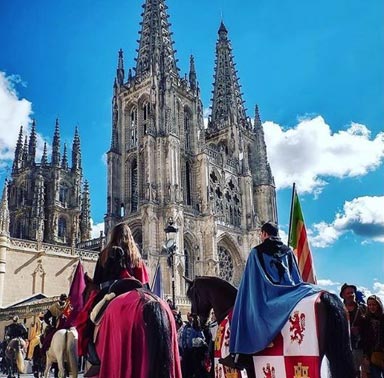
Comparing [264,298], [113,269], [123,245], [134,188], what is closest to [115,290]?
[113,269]

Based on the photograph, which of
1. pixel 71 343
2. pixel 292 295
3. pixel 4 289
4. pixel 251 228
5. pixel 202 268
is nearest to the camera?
pixel 292 295

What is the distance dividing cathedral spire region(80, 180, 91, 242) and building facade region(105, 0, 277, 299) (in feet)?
31.8

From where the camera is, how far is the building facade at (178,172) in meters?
35.2

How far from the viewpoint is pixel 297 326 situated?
399cm

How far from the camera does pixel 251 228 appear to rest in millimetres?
43000

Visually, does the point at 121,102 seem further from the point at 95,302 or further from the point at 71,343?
the point at 95,302

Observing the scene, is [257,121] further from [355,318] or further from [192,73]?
[355,318]

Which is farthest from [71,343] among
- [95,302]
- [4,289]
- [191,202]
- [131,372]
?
[191,202]

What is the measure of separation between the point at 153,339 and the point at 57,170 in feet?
150

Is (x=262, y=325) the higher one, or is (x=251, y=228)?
(x=251, y=228)

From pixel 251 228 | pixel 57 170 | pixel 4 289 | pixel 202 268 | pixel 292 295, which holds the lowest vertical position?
pixel 292 295

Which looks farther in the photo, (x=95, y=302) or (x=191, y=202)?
(x=191, y=202)

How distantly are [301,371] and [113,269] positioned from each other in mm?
1925

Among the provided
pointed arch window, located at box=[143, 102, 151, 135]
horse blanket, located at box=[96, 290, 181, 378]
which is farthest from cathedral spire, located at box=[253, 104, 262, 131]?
horse blanket, located at box=[96, 290, 181, 378]
